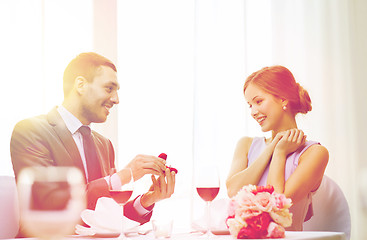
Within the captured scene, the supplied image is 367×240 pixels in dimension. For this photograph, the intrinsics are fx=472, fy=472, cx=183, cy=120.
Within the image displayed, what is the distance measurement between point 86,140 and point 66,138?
0.11 metres

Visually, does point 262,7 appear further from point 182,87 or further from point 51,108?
point 51,108

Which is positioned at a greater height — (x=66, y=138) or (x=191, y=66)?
(x=191, y=66)

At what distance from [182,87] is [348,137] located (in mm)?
1054

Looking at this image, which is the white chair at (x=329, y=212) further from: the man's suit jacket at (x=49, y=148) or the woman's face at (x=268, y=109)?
the man's suit jacket at (x=49, y=148)

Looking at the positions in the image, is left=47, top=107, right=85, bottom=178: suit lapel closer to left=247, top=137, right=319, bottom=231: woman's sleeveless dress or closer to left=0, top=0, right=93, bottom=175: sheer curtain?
left=0, top=0, right=93, bottom=175: sheer curtain

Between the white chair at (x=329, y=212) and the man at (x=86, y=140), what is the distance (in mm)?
682

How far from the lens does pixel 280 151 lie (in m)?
2.02

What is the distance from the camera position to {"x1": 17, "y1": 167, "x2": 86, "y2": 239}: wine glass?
2.10ft

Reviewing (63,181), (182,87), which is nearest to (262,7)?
(182,87)

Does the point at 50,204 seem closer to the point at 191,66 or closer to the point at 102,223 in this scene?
the point at 102,223

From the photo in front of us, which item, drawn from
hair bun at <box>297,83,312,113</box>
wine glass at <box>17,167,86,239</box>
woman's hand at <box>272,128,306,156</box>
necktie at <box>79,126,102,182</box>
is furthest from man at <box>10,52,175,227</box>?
wine glass at <box>17,167,86,239</box>

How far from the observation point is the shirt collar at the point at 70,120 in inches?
76.2

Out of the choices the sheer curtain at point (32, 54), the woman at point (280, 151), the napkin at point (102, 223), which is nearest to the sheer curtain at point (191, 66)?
the sheer curtain at point (32, 54)

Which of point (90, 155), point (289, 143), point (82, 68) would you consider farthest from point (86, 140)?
point (289, 143)
